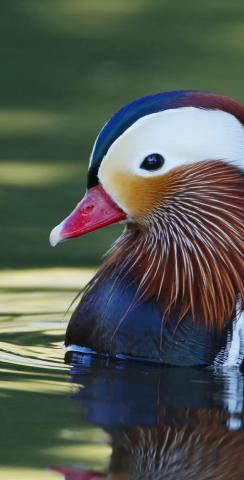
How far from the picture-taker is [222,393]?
260 inches

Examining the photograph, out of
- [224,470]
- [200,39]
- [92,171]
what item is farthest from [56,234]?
[200,39]

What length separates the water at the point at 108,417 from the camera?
5.57m

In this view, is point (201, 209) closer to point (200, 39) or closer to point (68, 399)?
point (68, 399)

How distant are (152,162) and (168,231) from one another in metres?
0.44

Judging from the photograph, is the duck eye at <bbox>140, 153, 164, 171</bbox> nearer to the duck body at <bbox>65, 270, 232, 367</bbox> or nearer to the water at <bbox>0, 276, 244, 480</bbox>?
the duck body at <bbox>65, 270, 232, 367</bbox>

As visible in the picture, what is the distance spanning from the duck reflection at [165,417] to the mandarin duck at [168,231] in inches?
5.1

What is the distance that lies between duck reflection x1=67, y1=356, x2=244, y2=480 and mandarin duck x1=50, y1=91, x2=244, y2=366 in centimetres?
13

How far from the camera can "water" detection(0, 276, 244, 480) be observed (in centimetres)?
557

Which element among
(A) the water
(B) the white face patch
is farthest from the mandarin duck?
(A) the water

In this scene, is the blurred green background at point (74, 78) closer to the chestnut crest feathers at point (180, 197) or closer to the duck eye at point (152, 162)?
→ the chestnut crest feathers at point (180, 197)

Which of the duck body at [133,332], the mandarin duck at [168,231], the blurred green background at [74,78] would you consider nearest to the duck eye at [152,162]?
the mandarin duck at [168,231]

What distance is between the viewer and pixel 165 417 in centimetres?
619

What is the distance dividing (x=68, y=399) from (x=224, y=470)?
3.05 ft

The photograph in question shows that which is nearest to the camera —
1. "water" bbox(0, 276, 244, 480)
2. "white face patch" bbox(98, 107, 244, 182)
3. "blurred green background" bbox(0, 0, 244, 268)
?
"water" bbox(0, 276, 244, 480)
